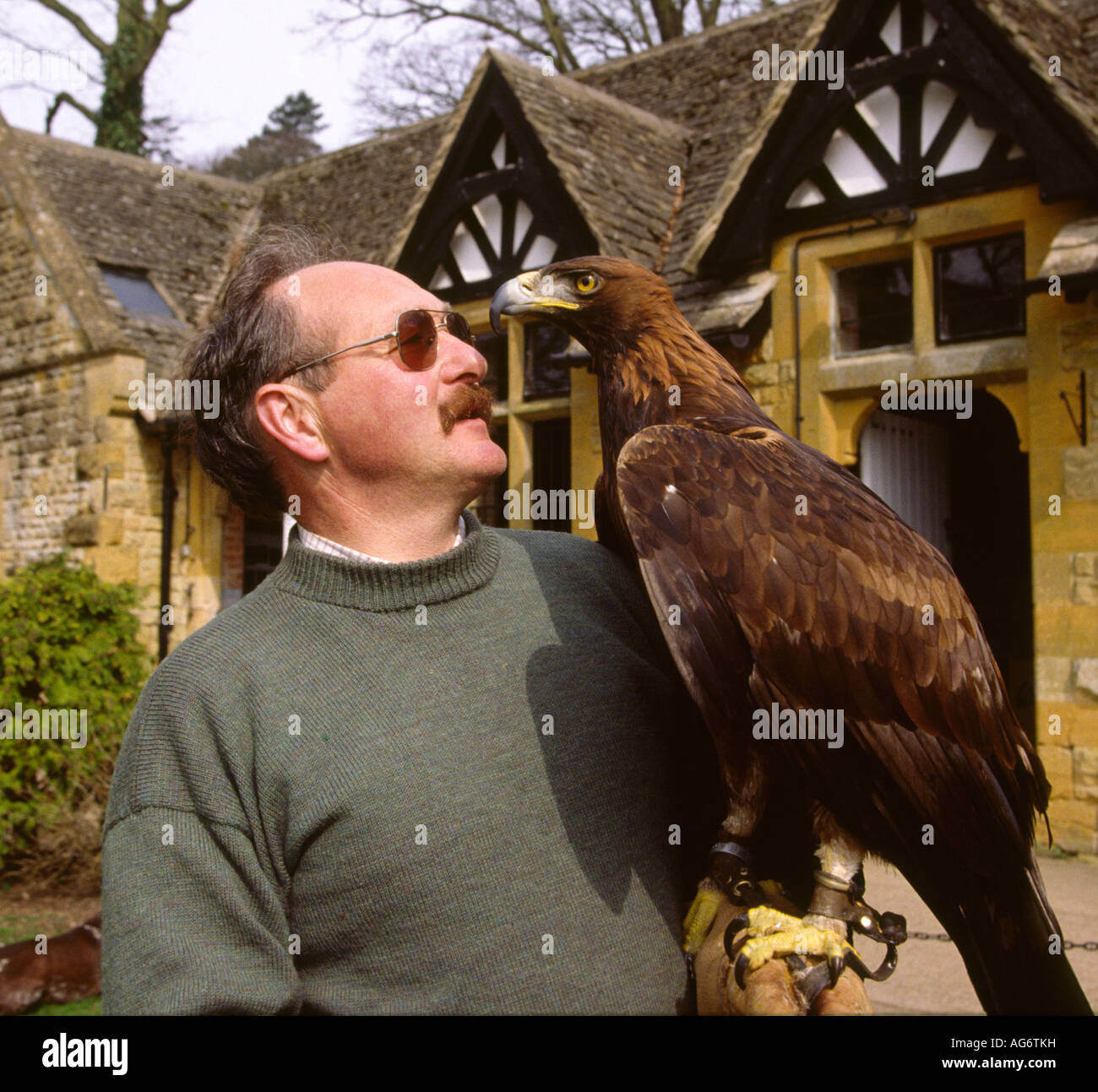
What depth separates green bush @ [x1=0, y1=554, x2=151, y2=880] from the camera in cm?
712

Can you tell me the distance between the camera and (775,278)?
898 centimetres

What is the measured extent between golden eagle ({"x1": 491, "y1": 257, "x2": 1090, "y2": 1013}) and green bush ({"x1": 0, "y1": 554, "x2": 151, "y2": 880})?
6.16m

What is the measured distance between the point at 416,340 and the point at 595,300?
49 centimetres

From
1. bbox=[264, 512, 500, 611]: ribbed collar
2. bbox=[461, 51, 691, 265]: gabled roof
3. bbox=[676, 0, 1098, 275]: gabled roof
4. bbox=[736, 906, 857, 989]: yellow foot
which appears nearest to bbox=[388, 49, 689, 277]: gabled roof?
bbox=[461, 51, 691, 265]: gabled roof

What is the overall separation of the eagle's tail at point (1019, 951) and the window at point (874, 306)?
7.25 metres

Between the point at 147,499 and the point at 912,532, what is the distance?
12.8 meters

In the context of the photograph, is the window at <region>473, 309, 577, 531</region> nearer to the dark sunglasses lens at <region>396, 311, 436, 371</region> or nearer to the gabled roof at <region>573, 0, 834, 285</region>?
the gabled roof at <region>573, 0, 834, 285</region>

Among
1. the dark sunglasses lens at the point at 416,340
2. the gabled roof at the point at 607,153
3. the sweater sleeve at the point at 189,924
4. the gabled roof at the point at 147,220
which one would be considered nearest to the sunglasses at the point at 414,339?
the dark sunglasses lens at the point at 416,340

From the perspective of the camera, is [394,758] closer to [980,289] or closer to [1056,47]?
[980,289]

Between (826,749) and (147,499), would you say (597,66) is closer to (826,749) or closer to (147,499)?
(147,499)

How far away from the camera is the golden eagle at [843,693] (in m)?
1.93

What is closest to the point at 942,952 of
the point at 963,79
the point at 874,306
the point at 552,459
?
the point at 874,306

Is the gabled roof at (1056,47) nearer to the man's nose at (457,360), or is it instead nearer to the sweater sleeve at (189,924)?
the man's nose at (457,360)

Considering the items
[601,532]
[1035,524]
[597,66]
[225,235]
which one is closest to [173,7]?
[225,235]
